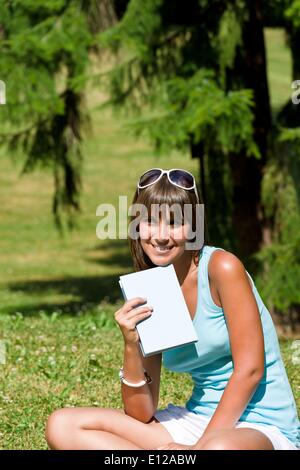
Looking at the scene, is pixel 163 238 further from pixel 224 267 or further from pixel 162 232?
pixel 224 267

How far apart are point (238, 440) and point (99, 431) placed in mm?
557

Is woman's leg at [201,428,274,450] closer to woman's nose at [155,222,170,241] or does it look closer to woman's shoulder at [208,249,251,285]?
woman's shoulder at [208,249,251,285]

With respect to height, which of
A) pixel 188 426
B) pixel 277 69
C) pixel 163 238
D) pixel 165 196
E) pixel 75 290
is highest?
pixel 277 69

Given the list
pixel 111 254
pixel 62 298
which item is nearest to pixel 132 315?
pixel 62 298

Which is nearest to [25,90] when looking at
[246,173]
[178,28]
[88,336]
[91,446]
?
[178,28]

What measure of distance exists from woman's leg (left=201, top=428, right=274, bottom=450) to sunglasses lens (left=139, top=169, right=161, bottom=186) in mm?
Answer: 894

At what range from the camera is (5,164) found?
24.8 m

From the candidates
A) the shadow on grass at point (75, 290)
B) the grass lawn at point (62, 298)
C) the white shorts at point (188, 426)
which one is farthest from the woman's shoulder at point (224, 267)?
the shadow on grass at point (75, 290)

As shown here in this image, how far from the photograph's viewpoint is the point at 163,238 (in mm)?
3455

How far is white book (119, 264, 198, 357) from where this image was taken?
3.29m

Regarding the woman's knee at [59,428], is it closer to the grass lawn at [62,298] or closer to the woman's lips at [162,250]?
the woman's lips at [162,250]

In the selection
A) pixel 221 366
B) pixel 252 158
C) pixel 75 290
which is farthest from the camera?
pixel 75 290

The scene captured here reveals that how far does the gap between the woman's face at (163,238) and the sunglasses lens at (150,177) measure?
0.13 m
